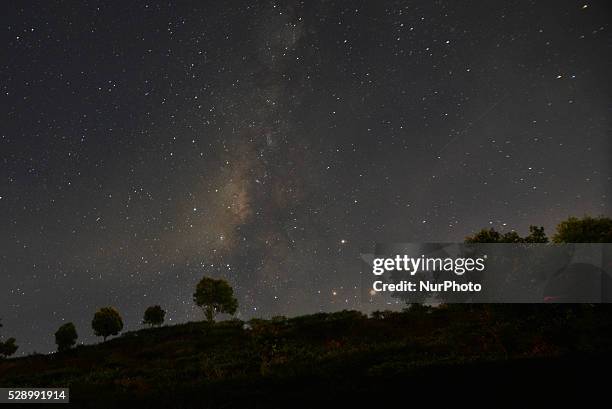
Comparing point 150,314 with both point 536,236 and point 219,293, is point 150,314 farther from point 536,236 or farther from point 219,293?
point 536,236

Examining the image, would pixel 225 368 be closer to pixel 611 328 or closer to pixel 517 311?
pixel 517 311

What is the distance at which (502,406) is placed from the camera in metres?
10.4

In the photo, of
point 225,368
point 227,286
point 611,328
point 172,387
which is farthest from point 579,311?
point 227,286

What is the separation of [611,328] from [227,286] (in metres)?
42.1

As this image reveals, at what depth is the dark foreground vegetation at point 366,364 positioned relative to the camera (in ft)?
42.3

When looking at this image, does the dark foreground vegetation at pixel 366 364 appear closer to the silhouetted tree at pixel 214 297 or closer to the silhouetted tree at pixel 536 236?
the silhouetted tree at pixel 536 236

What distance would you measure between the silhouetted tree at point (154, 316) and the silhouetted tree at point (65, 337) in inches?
363

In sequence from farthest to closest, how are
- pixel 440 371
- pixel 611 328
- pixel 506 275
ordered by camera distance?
1. pixel 506 275
2. pixel 611 328
3. pixel 440 371

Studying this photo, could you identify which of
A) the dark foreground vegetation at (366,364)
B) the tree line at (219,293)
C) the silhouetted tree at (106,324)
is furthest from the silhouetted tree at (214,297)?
the dark foreground vegetation at (366,364)

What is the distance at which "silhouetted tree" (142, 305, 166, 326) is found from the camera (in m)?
49.4

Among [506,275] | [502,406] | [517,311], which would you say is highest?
[506,275]

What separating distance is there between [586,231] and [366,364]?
55.8ft

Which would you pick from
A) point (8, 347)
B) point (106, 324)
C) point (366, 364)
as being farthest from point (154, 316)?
point (366, 364)

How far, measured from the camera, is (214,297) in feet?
169
